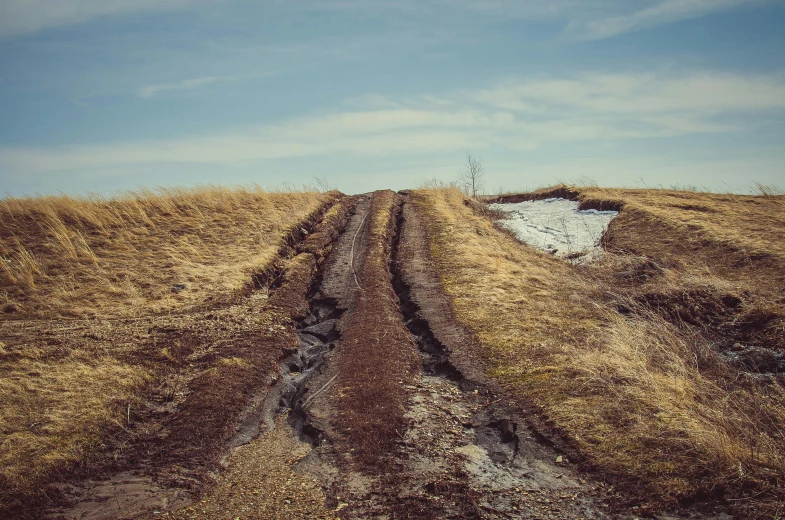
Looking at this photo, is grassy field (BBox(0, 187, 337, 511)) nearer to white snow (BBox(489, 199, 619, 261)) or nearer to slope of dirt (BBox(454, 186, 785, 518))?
slope of dirt (BBox(454, 186, 785, 518))

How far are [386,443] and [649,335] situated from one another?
227 inches

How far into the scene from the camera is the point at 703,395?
655 centimetres

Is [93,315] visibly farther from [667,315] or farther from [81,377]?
[667,315]

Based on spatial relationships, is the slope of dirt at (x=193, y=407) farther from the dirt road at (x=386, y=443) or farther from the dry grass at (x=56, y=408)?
the dry grass at (x=56, y=408)

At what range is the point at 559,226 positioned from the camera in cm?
2236

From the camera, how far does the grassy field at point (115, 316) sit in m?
6.83

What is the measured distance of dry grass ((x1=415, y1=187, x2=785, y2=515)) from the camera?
5.40m

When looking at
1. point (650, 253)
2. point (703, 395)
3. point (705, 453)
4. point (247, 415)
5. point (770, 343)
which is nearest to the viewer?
point (705, 453)

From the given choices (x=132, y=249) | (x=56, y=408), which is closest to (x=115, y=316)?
(x=56, y=408)

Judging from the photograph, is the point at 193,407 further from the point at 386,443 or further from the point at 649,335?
the point at 649,335

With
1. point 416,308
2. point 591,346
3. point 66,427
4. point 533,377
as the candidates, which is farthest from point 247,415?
point 591,346

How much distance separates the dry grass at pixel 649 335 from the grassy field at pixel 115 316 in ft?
17.3

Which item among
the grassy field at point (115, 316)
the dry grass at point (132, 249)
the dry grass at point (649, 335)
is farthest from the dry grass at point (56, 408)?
the dry grass at point (649, 335)

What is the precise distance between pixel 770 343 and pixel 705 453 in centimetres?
577
